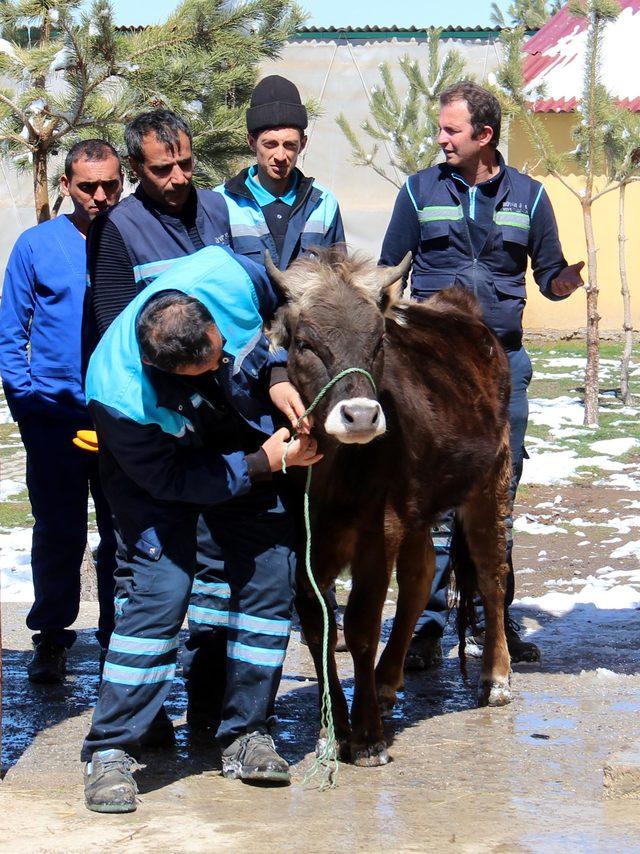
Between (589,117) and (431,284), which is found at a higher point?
(589,117)

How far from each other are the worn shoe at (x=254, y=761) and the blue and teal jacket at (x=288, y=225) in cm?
185

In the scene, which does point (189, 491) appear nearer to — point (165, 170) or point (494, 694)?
point (165, 170)

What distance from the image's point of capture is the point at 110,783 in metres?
3.94

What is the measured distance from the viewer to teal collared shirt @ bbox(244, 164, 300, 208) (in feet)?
16.7

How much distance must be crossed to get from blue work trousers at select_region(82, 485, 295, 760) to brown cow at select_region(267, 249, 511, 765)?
34 cm

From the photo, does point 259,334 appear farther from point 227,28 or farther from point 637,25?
point 637,25

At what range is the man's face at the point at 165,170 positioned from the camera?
15.4ft

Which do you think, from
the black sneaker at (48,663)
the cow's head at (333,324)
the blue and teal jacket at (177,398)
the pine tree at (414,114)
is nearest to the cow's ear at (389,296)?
the cow's head at (333,324)

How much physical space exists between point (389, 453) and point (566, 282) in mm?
1620

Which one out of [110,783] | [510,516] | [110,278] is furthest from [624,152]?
[110,783]

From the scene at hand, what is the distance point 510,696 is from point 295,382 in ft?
6.50

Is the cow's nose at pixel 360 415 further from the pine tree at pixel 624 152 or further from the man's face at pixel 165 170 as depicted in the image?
the pine tree at pixel 624 152

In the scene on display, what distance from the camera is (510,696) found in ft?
17.9

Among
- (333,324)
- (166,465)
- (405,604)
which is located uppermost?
(333,324)
